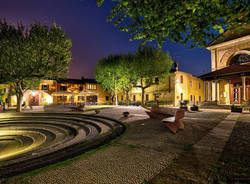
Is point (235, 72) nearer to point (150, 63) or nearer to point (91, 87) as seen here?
point (150, 63)

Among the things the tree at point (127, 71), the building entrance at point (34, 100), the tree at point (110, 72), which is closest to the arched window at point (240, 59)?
the tree at point (127, 71)

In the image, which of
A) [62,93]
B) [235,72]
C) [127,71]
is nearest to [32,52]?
[62,93]

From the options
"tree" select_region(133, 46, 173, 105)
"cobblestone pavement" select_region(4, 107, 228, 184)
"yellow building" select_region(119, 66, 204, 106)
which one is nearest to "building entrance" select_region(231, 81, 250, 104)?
"yellow building" select_region(119, 66, 204, 106)

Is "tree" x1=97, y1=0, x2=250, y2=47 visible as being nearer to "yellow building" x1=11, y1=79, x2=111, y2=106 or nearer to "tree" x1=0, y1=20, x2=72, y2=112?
"tree" x1=0, y1=20, x2=72, y2=112

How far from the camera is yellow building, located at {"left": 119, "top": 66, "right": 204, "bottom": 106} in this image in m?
26.1

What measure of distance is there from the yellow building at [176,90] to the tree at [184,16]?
20935 millimetres

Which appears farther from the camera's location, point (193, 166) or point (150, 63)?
point (150, 63)

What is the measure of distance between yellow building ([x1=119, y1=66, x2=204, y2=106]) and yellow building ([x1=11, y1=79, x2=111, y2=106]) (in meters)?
13.6

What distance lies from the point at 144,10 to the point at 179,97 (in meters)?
25.6

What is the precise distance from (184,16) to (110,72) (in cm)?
2249

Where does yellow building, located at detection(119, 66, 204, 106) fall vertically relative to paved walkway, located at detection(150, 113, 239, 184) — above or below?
above

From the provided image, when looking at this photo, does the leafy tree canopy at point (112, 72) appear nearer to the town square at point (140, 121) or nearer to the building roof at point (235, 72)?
the town square at point (140, 121)

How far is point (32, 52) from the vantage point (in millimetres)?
14695

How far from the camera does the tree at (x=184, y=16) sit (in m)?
3.26
